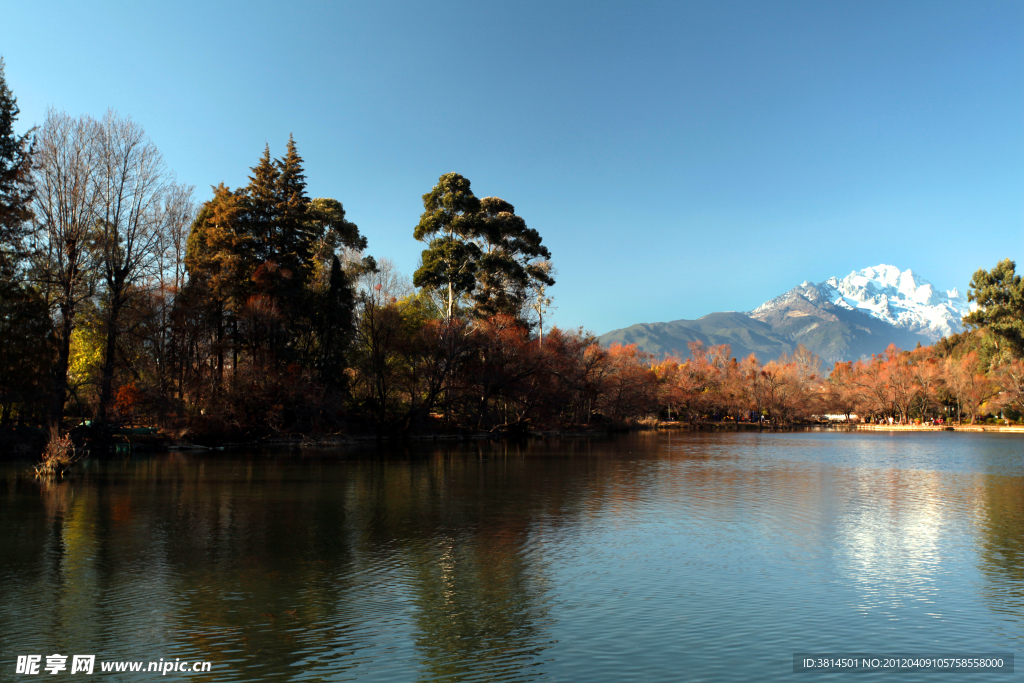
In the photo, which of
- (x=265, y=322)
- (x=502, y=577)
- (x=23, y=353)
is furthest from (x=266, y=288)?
(x=502, y=577)

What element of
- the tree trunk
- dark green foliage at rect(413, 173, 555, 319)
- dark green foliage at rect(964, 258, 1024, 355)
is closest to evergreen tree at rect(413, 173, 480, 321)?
dark green foliage at rect(413, 173, 555, 319)

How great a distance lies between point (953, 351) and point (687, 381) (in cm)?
4346

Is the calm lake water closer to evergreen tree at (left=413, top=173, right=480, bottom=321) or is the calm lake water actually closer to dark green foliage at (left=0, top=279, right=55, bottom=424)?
dark green foliage at (left=0, top=279, right=55, bottom=424)

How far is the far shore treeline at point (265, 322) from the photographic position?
106ft

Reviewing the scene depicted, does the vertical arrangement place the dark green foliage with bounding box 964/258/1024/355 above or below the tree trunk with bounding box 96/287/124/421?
above

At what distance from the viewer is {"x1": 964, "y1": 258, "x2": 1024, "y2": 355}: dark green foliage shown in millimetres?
76250

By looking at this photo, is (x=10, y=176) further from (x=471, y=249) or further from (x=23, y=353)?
(x=471, y=249)

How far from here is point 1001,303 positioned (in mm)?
77750

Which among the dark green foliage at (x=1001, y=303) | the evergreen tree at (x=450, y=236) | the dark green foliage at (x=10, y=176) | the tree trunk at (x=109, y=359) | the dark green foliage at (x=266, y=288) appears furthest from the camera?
the dark green foliage at (x=1001, y=303)

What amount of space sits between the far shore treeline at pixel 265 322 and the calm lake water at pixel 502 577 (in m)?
13.5

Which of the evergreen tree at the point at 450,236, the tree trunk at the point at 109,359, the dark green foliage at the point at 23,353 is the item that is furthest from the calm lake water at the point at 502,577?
the evergreen tree at the point at 450,236

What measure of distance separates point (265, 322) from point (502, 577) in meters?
34.3

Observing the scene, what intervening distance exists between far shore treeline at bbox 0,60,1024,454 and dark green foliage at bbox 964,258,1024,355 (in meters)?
6.89

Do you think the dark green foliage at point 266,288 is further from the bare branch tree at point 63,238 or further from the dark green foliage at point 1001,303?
the dark green foliage at point 1001,303
